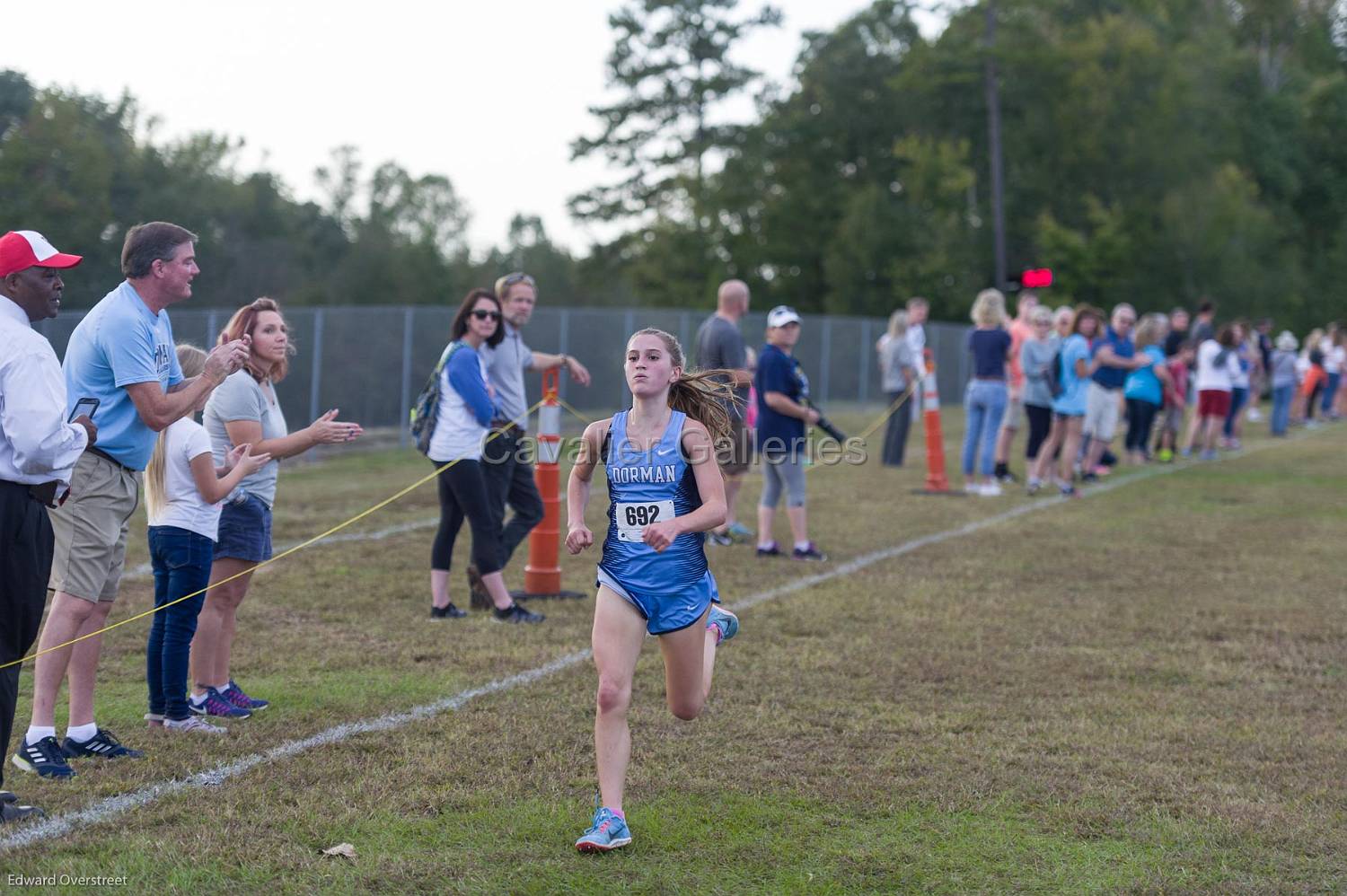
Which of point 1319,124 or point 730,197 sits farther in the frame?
point 1319,124

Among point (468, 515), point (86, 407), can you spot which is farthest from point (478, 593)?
point (86, 407)

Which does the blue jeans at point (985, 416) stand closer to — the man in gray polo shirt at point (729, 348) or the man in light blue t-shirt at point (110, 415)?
the man in gray polo shirt at point (729, 348)

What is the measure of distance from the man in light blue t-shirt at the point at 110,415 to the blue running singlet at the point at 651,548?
1609mm

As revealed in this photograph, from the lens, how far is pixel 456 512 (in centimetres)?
835

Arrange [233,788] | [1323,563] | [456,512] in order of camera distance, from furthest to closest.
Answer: [1323,563] < [456,512] < [233,788]

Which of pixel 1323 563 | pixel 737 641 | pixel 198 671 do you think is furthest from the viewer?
pixel 1323 563

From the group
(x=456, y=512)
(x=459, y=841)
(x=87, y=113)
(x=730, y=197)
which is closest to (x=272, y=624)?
(x=456, y=512)

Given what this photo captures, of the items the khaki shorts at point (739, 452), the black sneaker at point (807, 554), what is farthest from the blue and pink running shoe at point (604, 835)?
the black sneaker at point (807, 554)

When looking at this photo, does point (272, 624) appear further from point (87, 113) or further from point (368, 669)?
point (87, 113)

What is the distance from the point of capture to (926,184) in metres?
52.8

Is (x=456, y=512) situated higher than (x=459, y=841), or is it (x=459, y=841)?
(x=456, y=512)

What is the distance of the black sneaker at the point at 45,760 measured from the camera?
5.11 m

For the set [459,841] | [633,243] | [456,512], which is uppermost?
[633,243]

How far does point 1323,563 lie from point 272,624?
26.5 feet
